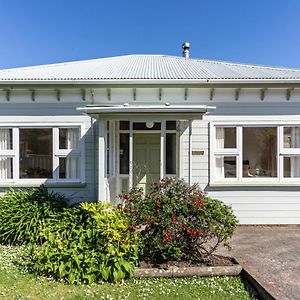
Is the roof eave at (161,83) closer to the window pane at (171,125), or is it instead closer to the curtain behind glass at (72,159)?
the window pane at (171,125)

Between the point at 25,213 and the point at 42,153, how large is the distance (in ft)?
6.43

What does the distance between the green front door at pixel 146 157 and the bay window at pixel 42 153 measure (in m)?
1.65

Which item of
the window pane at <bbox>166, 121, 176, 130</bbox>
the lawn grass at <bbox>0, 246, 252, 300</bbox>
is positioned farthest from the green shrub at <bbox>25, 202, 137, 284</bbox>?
the window pane at <bbox>166, 121, 176, 130</bbox>

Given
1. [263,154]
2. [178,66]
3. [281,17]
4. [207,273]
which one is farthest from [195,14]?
[207,273]

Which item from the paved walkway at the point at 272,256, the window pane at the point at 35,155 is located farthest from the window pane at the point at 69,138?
the paved walkway at the point at 272,256

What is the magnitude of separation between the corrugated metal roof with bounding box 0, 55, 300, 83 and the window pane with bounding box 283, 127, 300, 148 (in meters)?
1.42

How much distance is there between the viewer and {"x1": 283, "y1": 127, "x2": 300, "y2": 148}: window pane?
7.84m

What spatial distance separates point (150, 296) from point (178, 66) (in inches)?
296

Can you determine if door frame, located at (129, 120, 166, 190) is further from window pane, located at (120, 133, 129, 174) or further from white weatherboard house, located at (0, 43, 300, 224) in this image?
window pane, located at (120, 133, 129, 174)

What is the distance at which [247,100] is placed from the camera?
7742mm

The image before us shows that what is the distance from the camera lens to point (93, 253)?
4.60m

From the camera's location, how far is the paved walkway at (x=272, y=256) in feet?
13.6

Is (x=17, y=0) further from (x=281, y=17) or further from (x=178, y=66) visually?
(x=281, y=17)

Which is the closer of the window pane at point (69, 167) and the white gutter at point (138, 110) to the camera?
the white gutter at point (138, 110)
